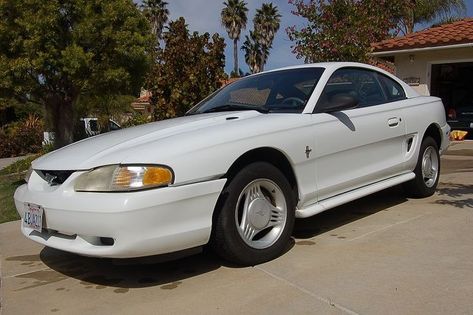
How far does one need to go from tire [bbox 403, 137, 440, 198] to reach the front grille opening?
12.0 feet

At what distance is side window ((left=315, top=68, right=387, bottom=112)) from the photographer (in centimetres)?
474

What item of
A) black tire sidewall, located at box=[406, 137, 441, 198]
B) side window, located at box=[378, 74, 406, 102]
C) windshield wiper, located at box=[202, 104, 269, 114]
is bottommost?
black tire sidewall, located at box=[406, 137, 441, 198]

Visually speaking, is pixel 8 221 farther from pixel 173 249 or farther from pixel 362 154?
pixel 362 154

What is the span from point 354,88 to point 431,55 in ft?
31.7

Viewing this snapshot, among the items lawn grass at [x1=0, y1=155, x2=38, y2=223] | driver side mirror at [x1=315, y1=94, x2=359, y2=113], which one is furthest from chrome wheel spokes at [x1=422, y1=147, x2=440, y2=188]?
lawn grass at [x1=0, y1=155, x2=38, y2=223]

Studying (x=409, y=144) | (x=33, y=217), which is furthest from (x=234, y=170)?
(x=409, y=144)

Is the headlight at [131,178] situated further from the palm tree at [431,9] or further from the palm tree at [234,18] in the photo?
the palm tree at [234,18]

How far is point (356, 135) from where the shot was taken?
484cm

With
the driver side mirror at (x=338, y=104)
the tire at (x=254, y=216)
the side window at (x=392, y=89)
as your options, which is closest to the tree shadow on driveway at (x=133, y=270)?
the tire at (x=254, y=216)

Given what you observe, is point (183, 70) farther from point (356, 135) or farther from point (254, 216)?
point (254, 216)

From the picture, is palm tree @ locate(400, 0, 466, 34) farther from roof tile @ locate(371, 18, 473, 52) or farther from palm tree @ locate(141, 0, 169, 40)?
palm tree @ locate(141, 0, 169, 40)

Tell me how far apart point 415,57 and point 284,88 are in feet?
33.7

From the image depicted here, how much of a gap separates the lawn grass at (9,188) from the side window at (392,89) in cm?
473

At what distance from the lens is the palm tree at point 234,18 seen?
52312 mm
